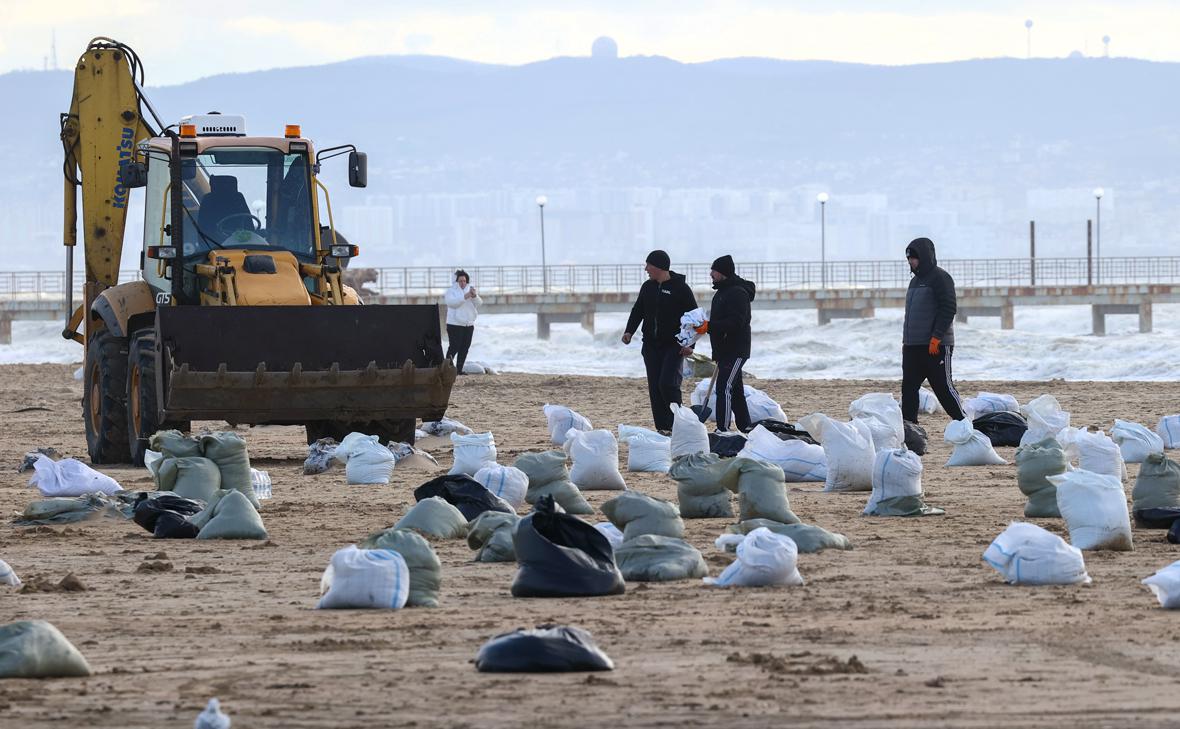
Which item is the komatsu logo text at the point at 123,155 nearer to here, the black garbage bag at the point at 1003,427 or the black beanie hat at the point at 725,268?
the black beanie hat at the point at 725,268

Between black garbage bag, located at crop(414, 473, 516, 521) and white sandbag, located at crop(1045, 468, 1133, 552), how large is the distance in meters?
2.64

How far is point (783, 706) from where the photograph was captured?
510 cm

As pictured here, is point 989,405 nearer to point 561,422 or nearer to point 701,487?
point 561,422

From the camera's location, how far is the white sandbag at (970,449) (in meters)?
12.4

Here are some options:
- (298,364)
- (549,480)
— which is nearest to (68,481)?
(298,364)

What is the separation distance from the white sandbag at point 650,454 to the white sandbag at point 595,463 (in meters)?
1.01

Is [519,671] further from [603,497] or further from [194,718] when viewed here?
[603,497]

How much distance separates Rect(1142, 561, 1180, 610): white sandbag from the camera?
656 cm

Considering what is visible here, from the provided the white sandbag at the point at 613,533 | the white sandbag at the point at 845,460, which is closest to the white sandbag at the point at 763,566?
the white sandbag at the point at 613,533

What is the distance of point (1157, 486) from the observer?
352 inches

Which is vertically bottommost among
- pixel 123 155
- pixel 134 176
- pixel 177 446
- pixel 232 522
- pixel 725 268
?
pixel 232 522

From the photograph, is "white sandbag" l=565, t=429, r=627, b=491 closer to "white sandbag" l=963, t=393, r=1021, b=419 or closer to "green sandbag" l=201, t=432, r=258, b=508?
"green sandbag" l=201, t=432, r=258, b=508

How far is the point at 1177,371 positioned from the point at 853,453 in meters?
18.3

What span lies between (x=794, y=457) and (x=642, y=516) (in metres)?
3.46
